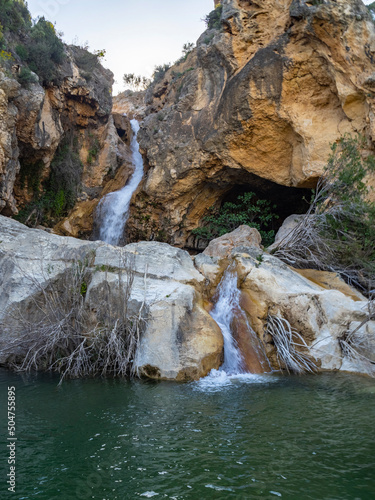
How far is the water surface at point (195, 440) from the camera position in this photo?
3621 millimetres

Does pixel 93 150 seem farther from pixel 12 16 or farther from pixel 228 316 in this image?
pixel 228 316

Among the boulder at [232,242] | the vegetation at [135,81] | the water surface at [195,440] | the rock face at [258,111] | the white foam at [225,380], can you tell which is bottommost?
the water surface at [195,440]

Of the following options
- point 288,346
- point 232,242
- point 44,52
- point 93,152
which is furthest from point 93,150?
point 288,346

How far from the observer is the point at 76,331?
7973 mm

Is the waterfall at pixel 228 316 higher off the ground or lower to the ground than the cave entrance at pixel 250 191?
lower

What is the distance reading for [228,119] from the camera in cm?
1430

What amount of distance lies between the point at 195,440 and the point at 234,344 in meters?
3.88

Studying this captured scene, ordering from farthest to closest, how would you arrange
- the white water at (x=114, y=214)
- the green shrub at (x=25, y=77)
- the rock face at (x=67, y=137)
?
the white water at (x=114, y=214) < the green shrub at (x=25, y=77) < the rock face at (x=67, y=137)

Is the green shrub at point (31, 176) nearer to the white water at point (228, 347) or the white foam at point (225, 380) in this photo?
the white water at point (228, 347)

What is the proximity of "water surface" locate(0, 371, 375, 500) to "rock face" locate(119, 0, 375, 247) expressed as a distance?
29.7 feet

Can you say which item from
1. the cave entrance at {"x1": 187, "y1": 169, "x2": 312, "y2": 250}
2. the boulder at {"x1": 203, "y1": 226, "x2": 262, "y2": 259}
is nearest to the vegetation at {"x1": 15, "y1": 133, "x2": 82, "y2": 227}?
the cave entrance at {"x1": 187, "y1": 169, "x2": 312, "y2": 250}

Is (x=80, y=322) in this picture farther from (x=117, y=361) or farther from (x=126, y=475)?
(x=126, y=475)

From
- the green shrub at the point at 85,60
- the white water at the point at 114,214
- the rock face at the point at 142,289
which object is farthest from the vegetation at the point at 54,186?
the rock face at the point at 142,289

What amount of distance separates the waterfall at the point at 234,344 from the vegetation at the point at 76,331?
69.0 inches
